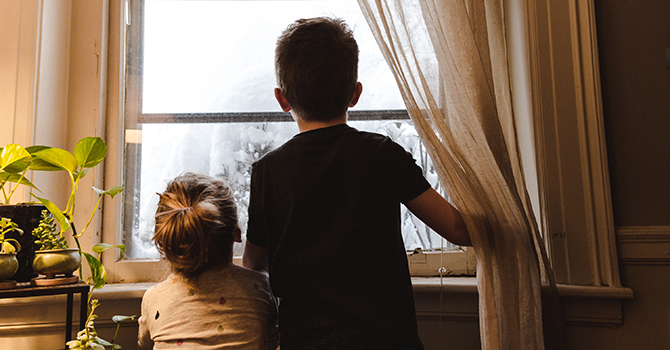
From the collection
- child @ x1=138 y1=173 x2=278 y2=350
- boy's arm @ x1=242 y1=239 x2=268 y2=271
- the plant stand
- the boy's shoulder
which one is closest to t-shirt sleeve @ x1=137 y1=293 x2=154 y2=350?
child @ x1=138 y1=173 x2=278 y2=350

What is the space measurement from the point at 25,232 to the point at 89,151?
0.26 meters

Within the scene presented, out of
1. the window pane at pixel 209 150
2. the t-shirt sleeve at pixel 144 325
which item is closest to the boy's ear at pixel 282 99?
the window pane at pixel 209 150

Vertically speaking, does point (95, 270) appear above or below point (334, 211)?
below

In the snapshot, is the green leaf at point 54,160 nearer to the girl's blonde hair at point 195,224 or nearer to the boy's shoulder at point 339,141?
the girl's blonde hair at point 195,224

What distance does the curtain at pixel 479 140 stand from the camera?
88 cm

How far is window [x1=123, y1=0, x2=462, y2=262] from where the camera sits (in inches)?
50.3

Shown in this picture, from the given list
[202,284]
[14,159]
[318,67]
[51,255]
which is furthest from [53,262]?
[318,67]

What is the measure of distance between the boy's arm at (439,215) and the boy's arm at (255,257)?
14.5 inches

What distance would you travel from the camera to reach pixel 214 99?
1.32 metres

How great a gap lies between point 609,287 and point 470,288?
→ 12.6 inches

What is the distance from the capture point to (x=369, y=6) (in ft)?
3.18

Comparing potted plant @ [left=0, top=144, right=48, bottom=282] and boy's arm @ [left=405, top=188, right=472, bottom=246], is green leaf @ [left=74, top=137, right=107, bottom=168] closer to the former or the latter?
potted plant @ [left=0, top=144, right=48, bottom=282]

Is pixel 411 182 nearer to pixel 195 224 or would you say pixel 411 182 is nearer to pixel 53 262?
pixel 195 224

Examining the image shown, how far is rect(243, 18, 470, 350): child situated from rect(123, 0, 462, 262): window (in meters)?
0.43
